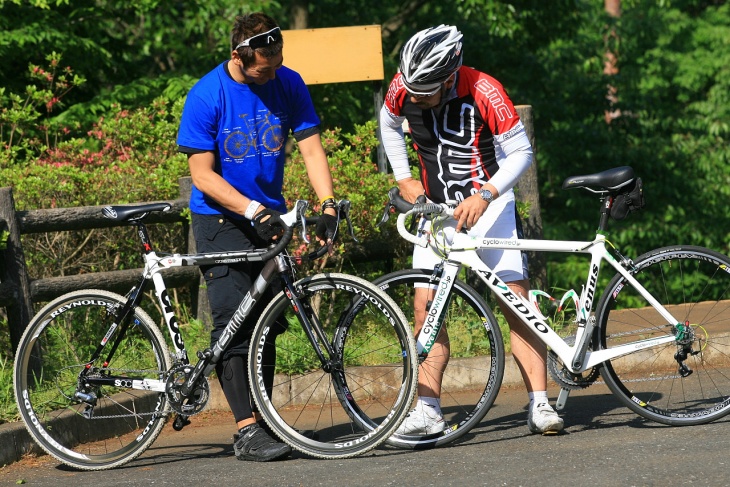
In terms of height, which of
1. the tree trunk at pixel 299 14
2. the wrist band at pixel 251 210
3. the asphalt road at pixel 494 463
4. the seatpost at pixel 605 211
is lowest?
the asphalt road at pixel 494 463

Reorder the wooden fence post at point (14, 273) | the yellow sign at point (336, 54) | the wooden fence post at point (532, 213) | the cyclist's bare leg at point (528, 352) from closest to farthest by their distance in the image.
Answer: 1. the cyclist's bare leg at point (528, 352)
2. the wooden fence post at point (14, 273)
3. the wooden fence post at point (532, 213)
4. the yellow sign at point (336, 54)

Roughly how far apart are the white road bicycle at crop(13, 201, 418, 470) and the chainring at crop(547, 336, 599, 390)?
75 centimetres

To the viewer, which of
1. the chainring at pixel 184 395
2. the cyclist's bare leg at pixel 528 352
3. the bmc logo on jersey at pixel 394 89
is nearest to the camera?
the chainring at pixel 184 395

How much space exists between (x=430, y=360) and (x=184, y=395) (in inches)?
46.6

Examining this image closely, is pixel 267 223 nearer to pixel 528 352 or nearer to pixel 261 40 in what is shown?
pixel 261 40

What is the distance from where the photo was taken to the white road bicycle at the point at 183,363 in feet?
17.5

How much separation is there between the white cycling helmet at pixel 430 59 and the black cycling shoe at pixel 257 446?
5.78 feet

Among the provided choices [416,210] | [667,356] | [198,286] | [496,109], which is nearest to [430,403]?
[416,210]

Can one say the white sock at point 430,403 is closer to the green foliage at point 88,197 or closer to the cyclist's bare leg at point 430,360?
the cyclist's bare leg at point 430,360

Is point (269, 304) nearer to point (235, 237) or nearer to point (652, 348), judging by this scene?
point (235, 237)

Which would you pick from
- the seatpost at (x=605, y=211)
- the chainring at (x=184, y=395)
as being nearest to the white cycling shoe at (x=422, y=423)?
the chainring at (x=184, y=395)

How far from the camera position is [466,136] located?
5.52 m

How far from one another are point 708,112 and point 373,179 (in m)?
14.1

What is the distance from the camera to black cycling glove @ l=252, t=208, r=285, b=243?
5.25 meters
